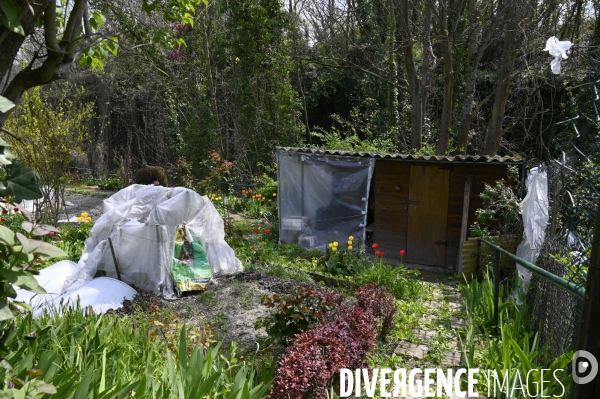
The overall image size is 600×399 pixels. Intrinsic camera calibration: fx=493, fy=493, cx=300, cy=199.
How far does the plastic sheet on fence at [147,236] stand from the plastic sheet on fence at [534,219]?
424 cm

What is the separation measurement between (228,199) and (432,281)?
643 cm

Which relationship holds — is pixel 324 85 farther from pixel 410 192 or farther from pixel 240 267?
pixel 240 267

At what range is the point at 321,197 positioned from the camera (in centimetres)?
995

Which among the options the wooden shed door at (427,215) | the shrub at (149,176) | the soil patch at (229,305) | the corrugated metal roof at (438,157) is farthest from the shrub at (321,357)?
the shrub at (149,176)

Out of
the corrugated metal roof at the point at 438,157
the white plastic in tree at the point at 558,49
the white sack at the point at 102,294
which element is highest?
the white plastic in tree at the point at 558,49

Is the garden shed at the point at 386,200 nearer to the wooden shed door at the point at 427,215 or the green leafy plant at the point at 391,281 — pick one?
the wooden shed door at the point at 427,215

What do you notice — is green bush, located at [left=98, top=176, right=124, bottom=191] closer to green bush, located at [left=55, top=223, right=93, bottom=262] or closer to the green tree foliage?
the green tree foliage

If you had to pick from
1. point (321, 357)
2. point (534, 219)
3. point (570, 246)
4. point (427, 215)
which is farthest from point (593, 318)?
point (427, 215)

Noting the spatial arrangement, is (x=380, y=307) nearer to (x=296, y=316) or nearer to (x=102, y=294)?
(x=296, y=316)

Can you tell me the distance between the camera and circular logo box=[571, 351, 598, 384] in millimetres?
1398

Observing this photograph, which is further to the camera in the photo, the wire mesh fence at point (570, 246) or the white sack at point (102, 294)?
the white sack at point (102, 294)

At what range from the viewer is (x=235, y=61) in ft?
48.3

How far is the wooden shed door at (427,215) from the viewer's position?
30.5ft

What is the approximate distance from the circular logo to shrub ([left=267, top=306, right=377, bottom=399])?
194 centimetres
